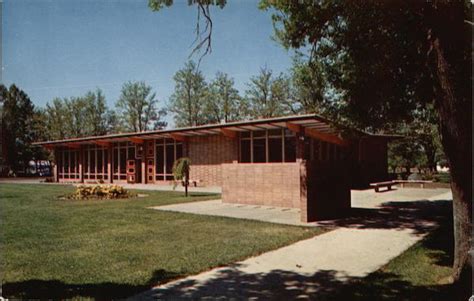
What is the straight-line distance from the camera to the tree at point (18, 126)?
57159mm

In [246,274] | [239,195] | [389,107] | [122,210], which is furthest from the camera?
[239,195]

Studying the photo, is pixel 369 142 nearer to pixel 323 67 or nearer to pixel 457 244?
pixel 323 67

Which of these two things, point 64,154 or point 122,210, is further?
point 64,154

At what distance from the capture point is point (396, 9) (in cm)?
623

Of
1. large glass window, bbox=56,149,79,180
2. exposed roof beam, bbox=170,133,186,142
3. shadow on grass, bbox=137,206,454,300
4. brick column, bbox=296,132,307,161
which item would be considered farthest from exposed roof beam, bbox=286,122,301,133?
large glass window, bbox=56,149,79,180

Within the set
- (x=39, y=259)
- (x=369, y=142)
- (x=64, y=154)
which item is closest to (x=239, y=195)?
(x=39, y=259)

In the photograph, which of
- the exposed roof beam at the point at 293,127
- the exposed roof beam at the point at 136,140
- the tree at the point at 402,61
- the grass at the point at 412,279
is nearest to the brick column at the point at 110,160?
the exposed roof beam at the point at 136,140

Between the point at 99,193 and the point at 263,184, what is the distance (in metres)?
9.41

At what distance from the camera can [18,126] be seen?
205ft

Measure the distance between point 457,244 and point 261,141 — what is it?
17079 millimetres

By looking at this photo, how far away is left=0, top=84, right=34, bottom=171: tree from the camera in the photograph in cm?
5716

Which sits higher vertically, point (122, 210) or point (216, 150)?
point (216, 150)

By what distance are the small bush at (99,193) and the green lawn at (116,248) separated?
6470 millimetres

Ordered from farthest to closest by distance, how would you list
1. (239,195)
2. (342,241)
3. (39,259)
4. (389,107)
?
(239,195) → (389,107) → (342,241) → (39,259)
